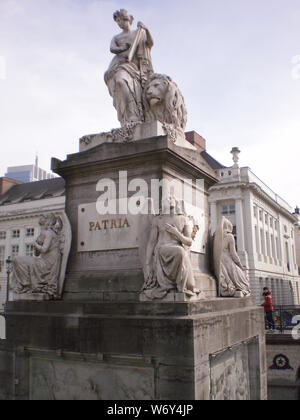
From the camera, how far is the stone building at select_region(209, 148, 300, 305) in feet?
149

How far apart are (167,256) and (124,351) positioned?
1358 millimetres

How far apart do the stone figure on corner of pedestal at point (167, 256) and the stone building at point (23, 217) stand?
4634 cm

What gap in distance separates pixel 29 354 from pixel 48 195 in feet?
165

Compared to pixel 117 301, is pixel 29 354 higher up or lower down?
lower down

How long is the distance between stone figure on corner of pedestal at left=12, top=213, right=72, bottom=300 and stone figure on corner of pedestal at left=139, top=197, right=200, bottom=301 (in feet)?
5.12

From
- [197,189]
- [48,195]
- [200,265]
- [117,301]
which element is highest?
[48,195]

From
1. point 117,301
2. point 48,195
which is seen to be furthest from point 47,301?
point 48,195

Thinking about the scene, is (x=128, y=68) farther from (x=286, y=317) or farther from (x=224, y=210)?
(x=224, y=210)

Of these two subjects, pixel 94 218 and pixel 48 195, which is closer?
pixel 94 218

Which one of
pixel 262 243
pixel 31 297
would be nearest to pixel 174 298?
pixel 31 297

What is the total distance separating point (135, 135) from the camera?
22.3ft

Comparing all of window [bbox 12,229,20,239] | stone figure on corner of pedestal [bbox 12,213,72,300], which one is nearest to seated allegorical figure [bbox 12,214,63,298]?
stone figure on corner of pedestal [bbox 12,213,72,300]

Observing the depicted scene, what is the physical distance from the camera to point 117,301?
579 centimetres

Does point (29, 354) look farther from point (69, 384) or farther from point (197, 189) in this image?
point (197, 189)
